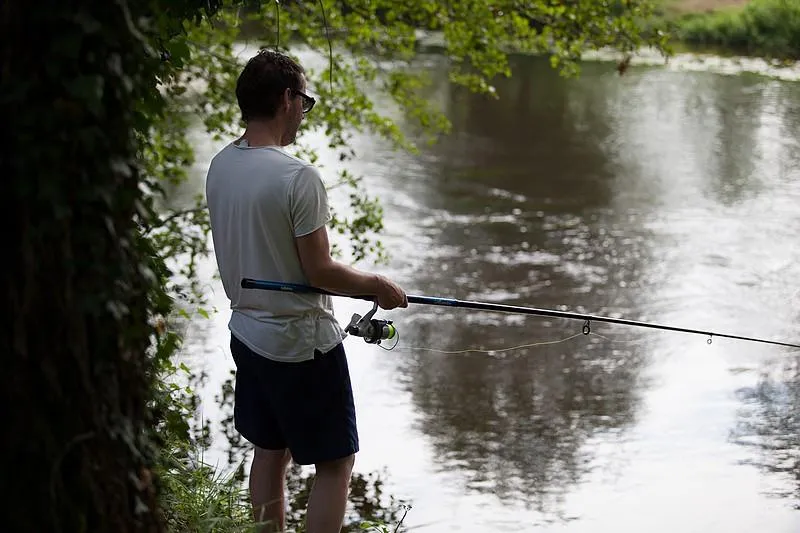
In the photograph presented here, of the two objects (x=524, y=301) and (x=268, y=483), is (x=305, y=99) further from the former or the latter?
(x=524, y=301)

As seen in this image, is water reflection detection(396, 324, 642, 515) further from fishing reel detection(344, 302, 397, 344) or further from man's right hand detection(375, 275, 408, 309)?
man's right hand detection(375, 275, 408, 309)

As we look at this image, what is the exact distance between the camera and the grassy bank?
24.0 meters

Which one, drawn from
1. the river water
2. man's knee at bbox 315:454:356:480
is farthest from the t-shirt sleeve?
the river water

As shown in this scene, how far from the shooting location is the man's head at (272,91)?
10.6 feet

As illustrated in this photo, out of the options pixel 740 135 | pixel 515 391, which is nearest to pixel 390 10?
pixel 515 391

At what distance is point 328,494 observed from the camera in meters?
3.41

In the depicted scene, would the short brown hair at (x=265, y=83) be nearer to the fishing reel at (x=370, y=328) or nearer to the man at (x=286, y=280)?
the man at (x=286, y=280)

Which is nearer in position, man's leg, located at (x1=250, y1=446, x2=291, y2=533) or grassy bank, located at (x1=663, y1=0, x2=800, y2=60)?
man's leg, located at (x1=250, y1=446, x2=291, y2=533)

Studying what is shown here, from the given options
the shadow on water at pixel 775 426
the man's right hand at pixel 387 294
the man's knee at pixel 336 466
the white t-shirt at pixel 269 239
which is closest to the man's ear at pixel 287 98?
the white t-shirt at pixel 269 239

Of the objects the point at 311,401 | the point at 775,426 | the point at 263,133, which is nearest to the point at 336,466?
the point at 311,401

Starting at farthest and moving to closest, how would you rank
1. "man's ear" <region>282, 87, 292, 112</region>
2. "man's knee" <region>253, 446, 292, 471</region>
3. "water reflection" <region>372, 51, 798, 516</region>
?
"water reflection" <region>372, 51, 798, 516</region> → "man's knee" <region>253, 446, 292, 471</region> → "man's ear" <region>282, 87, 292, 112</region>

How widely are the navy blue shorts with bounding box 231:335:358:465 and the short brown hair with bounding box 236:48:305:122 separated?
25.9 inches

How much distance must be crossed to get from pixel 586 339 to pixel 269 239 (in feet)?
16.4

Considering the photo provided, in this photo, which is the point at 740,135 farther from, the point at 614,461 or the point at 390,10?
the point at 614,461
